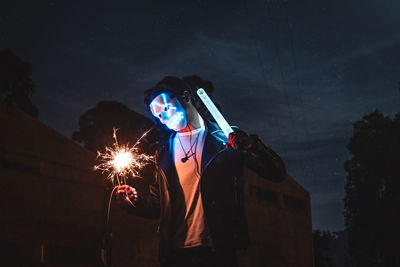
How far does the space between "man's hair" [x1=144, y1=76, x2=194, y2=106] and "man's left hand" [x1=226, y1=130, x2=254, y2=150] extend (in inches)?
30.6

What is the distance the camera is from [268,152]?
266 centimetres

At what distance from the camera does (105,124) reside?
21.9 meters

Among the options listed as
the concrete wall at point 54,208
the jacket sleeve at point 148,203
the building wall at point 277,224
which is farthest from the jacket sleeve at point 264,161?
the building wall at point 277,224

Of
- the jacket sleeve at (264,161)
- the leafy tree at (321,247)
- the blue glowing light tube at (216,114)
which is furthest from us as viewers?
the leafy tree at (321,247)

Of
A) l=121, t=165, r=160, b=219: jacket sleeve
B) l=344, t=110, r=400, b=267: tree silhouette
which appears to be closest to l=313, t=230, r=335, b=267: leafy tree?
l=344, t=110, r=400, b=267: tree silhouette

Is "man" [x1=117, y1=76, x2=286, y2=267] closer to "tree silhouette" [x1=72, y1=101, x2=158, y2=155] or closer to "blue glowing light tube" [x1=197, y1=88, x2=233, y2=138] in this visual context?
"blue glowing light tube" [x1=197, y1=88, x2=233, y2=138]

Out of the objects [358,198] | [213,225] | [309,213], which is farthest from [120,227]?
[358,198]

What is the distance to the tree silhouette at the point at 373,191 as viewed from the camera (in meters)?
38.8

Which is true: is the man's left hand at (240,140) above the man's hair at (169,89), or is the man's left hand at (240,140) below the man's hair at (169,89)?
below

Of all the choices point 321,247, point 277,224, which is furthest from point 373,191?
point 277,224

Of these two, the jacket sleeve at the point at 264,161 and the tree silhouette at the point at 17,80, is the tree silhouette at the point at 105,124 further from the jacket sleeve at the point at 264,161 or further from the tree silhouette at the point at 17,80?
the jacket sleeve at the point at 264,161

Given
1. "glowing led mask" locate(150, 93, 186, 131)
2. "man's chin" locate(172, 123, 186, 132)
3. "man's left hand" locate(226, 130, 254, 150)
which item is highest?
"glowing led mask" locate(150, 93, 186, 131)

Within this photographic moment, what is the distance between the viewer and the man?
8.14 feet

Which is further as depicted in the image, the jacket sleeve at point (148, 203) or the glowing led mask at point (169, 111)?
the glowing led mask at point (169, 111)
